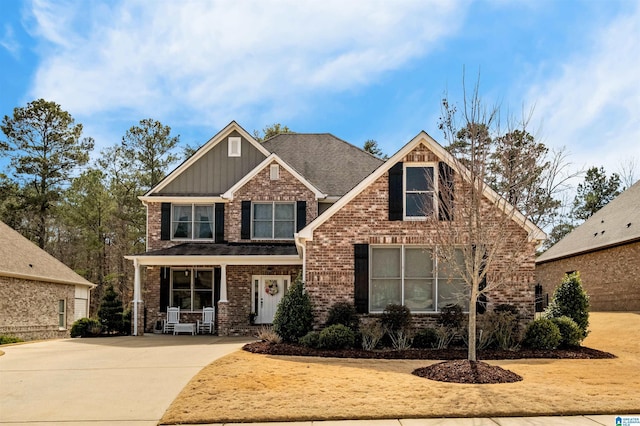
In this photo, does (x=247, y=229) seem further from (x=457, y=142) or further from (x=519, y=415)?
(x=519, y=415)

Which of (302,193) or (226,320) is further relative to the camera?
(302,193)

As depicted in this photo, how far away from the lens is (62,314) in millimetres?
27266

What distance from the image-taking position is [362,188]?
1595 cm

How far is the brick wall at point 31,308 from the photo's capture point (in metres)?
22.2

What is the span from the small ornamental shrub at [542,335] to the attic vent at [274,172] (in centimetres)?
1160

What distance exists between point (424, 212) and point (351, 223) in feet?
6.54

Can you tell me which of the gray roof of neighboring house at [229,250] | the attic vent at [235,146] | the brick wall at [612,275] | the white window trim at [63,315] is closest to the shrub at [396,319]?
the gray roof of neighboring house at [229,250]

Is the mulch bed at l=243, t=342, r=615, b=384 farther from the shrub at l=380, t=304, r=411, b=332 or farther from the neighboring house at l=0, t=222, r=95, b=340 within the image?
the neighboring house at l=0, t=222, r=95, b=340

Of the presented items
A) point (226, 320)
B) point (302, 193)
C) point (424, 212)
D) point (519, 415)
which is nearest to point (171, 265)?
point (226, 320)

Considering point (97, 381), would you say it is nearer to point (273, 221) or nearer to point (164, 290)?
point (164, 290)

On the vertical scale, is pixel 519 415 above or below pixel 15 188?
below

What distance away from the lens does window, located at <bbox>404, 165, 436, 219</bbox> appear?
1591 cm

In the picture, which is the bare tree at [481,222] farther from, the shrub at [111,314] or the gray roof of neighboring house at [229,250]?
the shrub at [111,314]

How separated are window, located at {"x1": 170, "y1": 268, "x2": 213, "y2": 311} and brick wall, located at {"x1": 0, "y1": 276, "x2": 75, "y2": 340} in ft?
20.4
